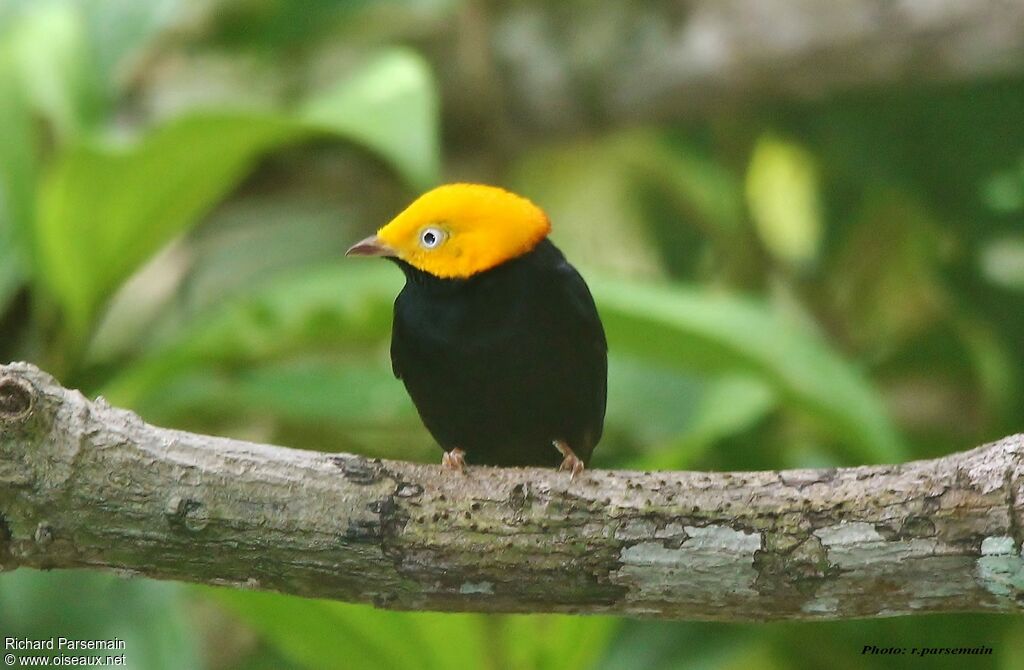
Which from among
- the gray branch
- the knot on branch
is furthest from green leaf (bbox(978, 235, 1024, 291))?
the knot on branch

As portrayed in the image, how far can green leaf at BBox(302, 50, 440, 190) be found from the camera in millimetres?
2922

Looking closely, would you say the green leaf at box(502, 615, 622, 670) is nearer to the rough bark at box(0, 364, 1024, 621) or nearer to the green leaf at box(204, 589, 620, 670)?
the green leaf at box(204, 589, 620, 670)

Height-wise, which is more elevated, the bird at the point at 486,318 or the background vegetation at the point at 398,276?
the background vegetation at the point at 398,276

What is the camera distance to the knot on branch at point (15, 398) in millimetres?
1585

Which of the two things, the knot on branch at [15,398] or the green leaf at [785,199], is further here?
the green leaf at [785,199]

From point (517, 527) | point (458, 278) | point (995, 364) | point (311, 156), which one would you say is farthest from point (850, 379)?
point (311, 156)

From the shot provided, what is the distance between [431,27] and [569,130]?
63 centimetres

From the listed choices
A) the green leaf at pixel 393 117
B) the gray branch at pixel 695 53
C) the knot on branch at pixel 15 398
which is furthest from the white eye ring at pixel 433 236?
the gray branch at pixel 695 53

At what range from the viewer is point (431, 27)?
443 cm

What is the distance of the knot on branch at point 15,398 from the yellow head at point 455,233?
588 mm

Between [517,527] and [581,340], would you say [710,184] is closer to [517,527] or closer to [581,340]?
[581,340]

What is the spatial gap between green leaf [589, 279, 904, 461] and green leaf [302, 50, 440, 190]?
0.53 m

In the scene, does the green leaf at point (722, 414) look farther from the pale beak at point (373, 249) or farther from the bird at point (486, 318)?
the pale beak at point (373, 249)

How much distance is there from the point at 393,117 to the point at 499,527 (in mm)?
1534
